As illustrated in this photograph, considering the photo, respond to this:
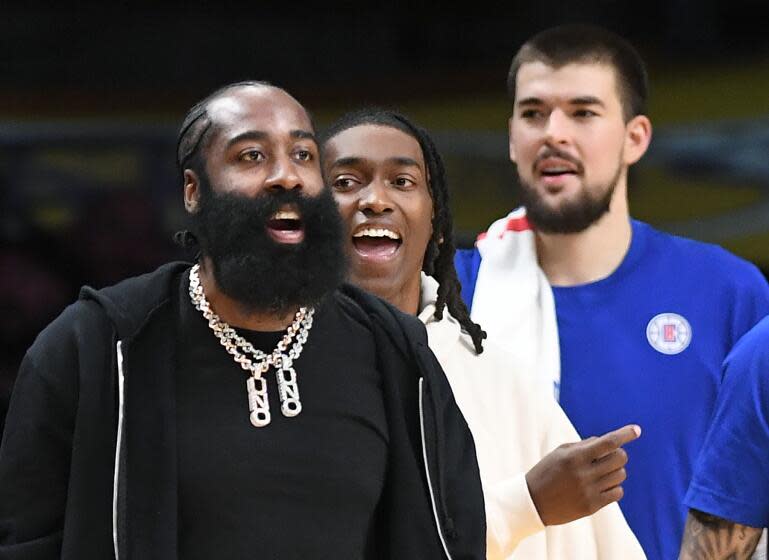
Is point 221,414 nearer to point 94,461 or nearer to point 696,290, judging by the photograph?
point 94,461

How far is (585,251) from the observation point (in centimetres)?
402

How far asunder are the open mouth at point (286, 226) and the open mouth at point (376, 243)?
2.20ft

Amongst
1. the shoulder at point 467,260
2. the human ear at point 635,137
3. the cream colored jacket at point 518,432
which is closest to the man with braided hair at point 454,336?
the cream colored jacket at point 518,432

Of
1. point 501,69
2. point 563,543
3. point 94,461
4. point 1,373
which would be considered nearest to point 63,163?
point 1,373

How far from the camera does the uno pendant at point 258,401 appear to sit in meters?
2.54

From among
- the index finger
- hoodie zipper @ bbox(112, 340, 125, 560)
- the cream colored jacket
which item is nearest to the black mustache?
the cream colored jacket

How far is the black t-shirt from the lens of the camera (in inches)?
97.9

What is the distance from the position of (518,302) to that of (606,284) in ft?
0.79

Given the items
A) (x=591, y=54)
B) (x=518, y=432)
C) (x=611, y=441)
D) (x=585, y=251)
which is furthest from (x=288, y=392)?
(x=591, y=54)

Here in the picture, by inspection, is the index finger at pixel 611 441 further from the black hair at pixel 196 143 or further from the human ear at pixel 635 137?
the human ear at pixel 635 137

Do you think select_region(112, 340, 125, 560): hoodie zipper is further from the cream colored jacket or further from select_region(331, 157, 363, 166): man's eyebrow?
select_region(331, 157, 363, 166): man's eyebrow

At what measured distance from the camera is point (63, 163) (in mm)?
7109

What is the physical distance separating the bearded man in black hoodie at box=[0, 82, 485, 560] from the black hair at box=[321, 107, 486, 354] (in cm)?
68

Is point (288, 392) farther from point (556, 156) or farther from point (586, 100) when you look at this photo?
point (586, 100)
